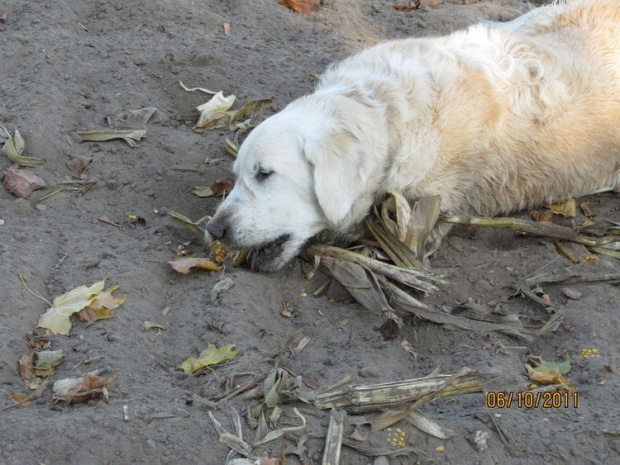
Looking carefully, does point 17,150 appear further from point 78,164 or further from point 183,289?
point 183,289

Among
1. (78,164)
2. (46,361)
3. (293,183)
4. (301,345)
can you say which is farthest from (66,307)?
(78,164)

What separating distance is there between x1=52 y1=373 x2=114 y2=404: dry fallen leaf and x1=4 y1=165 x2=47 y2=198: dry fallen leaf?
1.68m

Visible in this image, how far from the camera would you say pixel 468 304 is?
3938 mm

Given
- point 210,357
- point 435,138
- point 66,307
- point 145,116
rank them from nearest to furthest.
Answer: point 210,357, point 66,307, point 435,138, point 145,116

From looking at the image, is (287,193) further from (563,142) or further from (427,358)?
(563,142)

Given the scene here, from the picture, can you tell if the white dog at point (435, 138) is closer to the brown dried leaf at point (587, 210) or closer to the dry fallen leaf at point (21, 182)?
the brown dried leaf at point (587, 210)

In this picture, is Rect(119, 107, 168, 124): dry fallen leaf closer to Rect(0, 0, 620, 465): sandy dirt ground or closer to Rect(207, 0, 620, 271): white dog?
Rect(0, 0, 620, 465): sandy dirt ground

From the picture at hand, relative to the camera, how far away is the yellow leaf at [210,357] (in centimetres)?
339

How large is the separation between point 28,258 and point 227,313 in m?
1.05

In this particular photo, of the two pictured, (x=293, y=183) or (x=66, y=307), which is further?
(x=293, y=183)

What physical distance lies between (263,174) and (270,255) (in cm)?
43

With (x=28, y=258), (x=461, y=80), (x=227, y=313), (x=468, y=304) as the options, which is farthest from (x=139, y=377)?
(x=461, y=80)

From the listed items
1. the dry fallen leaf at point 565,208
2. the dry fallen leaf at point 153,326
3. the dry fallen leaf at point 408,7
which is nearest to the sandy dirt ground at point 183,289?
the dry fallen leaf at point 153,326

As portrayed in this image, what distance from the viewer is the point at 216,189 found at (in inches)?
193
